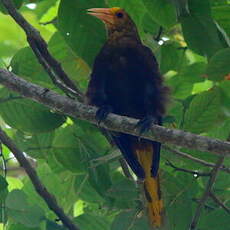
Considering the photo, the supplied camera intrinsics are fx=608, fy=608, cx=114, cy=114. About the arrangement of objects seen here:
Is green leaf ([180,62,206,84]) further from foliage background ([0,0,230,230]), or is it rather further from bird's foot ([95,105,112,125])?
bird's foot ([95,105,112,125])

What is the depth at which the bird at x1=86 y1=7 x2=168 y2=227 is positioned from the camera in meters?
3.57

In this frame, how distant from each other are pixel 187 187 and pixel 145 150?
16.9 inches

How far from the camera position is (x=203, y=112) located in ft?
10.4

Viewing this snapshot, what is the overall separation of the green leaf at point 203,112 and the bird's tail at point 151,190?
0.44 m

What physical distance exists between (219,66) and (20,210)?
1317 millimetres

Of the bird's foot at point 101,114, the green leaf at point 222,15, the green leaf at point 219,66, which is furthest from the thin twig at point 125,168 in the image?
the green leaf at point 222,15

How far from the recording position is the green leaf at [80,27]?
313 cm

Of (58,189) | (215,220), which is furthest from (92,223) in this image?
(215,220)

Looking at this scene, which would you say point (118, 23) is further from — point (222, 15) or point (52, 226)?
point (52, 226)

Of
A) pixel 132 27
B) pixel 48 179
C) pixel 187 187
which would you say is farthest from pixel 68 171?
pixel 132 27

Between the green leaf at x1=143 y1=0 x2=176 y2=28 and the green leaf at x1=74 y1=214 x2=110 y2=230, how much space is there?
1207mm

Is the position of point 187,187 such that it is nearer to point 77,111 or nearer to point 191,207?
point 191,207

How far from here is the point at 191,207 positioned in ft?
11.1

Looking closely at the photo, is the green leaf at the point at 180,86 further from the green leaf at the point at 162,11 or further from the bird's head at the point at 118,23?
the green leaf at the point at 162,11
